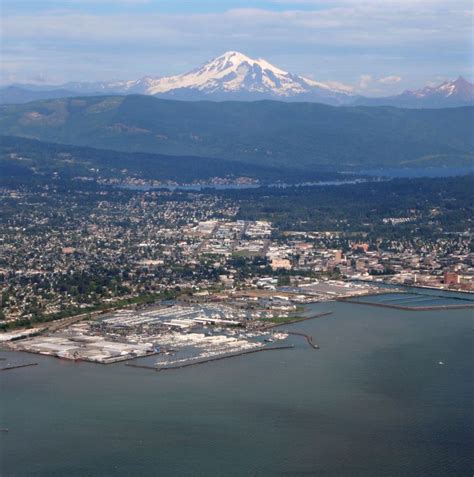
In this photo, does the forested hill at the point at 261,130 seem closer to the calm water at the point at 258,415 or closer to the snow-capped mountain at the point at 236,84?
the snow-capped mountain at the point at 236,84

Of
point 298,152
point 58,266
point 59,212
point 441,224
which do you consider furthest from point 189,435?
point 298,152

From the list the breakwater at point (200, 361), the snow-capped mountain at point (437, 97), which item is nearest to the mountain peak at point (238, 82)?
the snow-capped mountain at point (437, 97)

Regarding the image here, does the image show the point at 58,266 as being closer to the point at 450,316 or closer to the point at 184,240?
the point at 184,240

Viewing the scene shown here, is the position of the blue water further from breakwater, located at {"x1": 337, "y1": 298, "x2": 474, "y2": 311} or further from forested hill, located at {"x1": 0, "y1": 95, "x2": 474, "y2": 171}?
forested hill, located at {"x1": 0, "y1": 95, "x2": 474, "y2": 171}

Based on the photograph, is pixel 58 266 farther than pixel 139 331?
Yes

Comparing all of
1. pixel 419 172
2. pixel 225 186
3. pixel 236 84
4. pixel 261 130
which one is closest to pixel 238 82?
pixel 236 84

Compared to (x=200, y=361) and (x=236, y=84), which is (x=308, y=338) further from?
(x=236, y=84)
